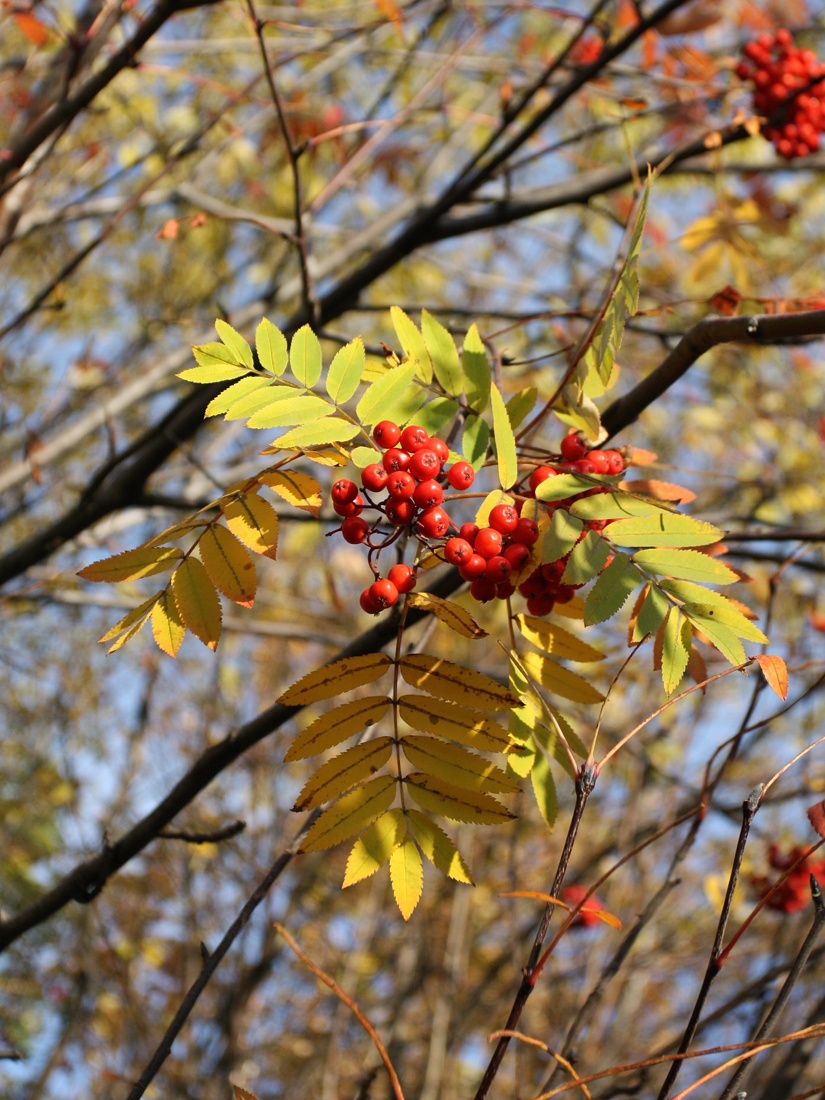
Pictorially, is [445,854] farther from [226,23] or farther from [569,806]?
[226,23]

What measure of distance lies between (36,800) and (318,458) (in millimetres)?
5112

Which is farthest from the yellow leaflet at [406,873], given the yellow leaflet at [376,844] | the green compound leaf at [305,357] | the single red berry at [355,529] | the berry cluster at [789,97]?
the berry cluster at [789,97]

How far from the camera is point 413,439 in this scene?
1.28 meters

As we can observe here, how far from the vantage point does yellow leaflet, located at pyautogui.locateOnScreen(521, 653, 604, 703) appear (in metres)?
1.41

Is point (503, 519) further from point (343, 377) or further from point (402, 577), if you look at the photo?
point (343, 377)

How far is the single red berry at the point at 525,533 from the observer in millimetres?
1296

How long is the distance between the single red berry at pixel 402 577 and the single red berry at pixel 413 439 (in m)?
0.15

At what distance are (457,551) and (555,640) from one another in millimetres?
302

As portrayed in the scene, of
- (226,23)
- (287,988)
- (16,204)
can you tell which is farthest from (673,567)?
(226,23)

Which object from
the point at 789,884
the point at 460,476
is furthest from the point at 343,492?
the point at 789,884

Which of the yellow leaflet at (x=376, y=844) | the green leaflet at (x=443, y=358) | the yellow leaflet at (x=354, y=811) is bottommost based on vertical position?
the yellow leaflet at (x=376, y=844)

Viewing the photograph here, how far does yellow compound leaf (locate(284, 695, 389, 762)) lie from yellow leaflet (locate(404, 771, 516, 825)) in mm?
96

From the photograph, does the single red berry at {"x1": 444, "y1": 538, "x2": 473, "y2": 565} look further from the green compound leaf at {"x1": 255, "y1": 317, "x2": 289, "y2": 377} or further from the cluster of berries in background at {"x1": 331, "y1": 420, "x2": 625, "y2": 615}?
the green compound leaf at {"x1": 255, "y1": 317, "x2": 289, "y2": 377}

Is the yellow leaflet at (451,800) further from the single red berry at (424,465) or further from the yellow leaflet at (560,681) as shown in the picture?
the single red berry at (424,465)
